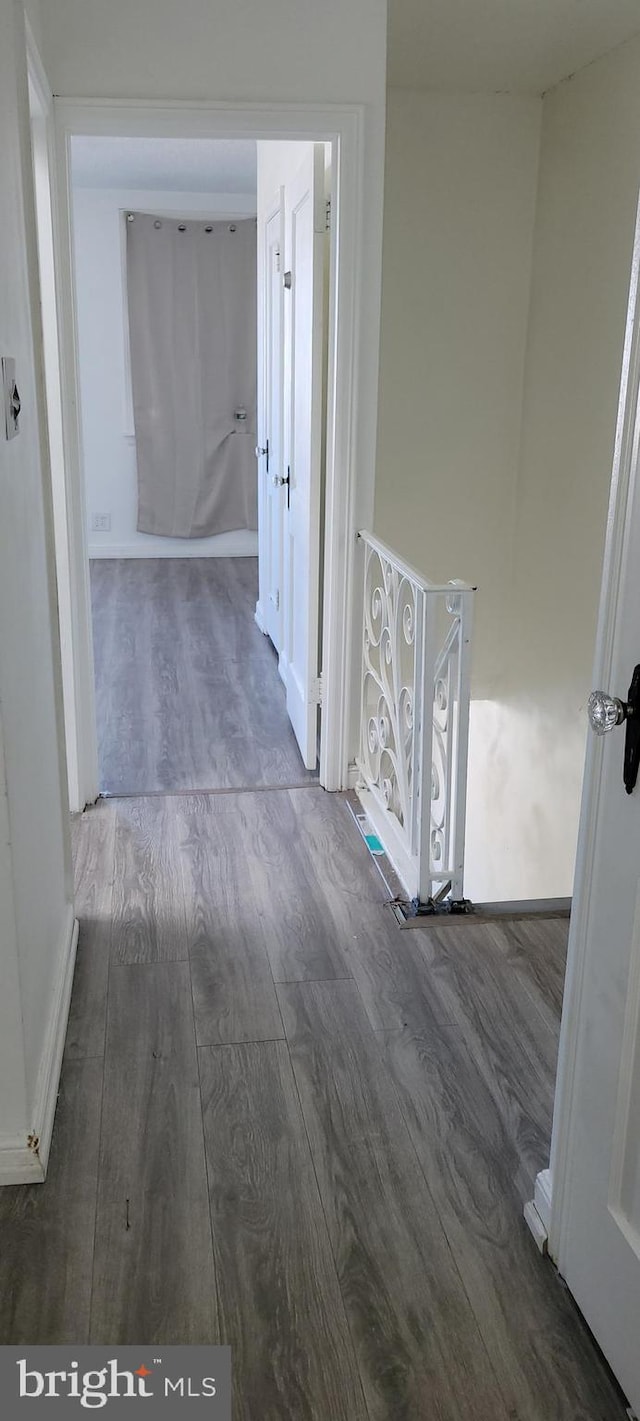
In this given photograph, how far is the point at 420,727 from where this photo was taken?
2986 mm

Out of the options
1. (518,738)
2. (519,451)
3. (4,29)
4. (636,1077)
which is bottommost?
(518,738)

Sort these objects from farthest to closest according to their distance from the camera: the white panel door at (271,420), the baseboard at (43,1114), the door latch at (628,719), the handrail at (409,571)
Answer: the white panel door at (271,420) < the handrail at (409,571) < the baseboard at (43,1114) < the door latch at (628,719)

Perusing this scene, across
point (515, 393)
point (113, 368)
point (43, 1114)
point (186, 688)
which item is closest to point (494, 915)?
point (43, 1114)

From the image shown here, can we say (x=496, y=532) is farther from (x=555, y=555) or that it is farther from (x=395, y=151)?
(x=395, y=151)

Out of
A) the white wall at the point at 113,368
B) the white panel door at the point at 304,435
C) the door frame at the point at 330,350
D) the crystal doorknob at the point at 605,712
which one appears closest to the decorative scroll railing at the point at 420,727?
the door frame at the point at 330,350

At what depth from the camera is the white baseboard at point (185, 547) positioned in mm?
8047

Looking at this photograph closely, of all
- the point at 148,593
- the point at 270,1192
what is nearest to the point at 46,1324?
the point at 270,1192

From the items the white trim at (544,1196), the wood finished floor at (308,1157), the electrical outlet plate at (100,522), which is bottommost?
the wood finished floor at (308,1157)

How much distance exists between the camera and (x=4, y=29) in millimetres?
1933

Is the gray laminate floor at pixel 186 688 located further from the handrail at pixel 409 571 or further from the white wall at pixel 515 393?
the white wall at pixel 515 393

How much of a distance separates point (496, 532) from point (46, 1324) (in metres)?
3.95

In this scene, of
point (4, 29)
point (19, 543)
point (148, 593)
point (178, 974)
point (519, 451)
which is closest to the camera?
point (4, 29)

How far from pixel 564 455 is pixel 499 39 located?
1455 millimetres

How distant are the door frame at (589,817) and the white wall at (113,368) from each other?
6.21 m
